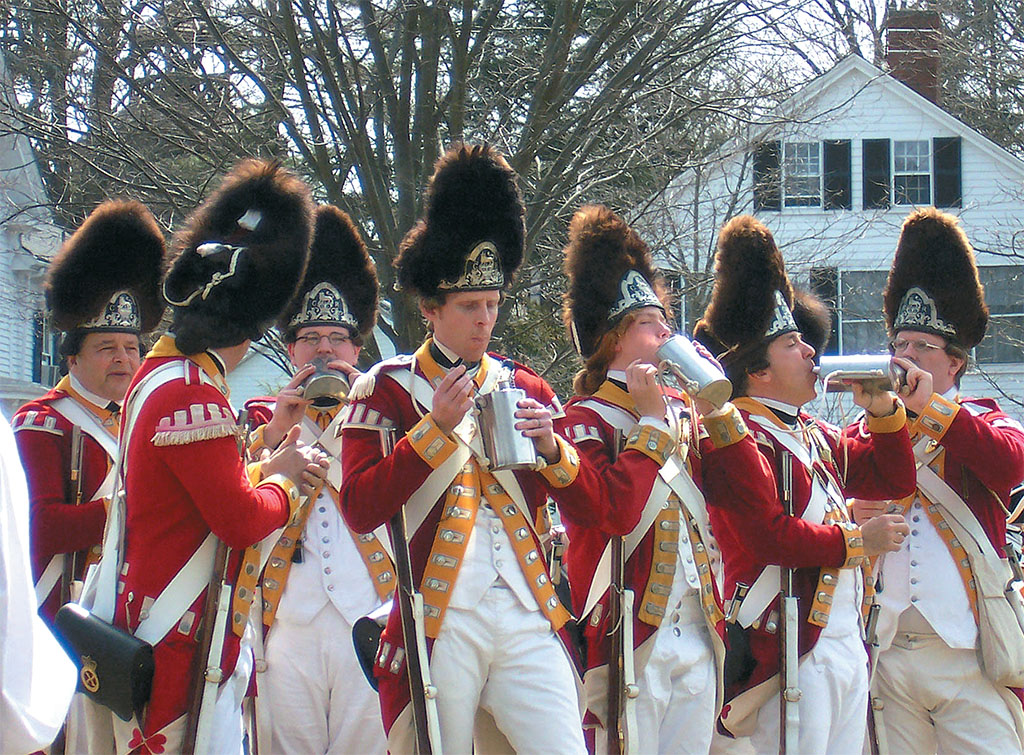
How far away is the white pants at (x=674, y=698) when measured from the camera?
461 centimetres

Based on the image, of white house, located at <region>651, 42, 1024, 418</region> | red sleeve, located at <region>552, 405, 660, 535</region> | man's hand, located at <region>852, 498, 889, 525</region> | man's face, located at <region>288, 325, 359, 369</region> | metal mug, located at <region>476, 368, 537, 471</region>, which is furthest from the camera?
white house, located at <region>651, 42, 1024, 418</region>

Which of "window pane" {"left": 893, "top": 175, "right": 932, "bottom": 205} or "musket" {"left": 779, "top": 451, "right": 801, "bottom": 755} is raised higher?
"window pane" {"left": 893, "top": 175, "right": 932, "bottom": 205}

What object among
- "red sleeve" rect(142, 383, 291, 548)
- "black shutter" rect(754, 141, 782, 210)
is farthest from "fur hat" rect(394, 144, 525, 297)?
"black shutter" rect(754, 141, 782, 210)

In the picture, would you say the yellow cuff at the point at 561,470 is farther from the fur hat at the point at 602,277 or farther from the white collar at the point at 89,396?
the white collar at the point at 89,396

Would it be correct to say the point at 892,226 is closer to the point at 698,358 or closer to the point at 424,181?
the point at 424,181

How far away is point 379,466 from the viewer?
4137 millimetres

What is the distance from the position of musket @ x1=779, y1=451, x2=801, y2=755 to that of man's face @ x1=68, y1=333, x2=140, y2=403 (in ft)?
8.97

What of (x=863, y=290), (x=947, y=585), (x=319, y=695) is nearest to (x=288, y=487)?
(x=319, y=695)

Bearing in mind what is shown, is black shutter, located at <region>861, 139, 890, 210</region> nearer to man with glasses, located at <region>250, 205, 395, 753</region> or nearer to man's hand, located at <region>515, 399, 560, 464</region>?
man with glasses, located at <region>250, 205, 395, 753</region>

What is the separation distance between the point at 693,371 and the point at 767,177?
Result: 14.6 m

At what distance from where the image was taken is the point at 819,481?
207 inches

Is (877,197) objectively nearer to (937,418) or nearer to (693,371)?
(937,418)

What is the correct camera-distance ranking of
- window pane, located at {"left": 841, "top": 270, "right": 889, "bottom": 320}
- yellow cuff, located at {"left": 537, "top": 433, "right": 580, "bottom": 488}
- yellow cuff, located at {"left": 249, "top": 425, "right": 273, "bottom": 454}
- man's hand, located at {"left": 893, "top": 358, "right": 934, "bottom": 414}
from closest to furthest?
yellow cuff, located at {"left": 537, "top": 433, "right": 580, "bottom": 488} < yellow cuff, located at {"left": 249, "top": 425, "right": 273, "bottom": 454} < man's hand, located at {"left": 893, "top": 358, "right": 934, "bottom": 414} < window pane, located at {"left": 841, "top": 270, "right": 889, "bottom": 320}

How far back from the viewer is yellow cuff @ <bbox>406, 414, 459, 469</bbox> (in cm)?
402
